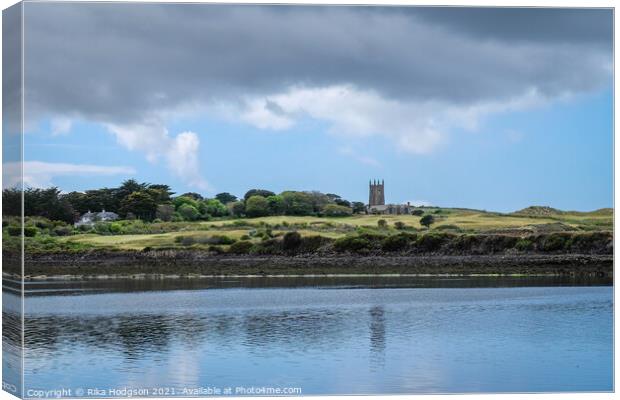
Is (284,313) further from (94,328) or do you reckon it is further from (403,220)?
(403,220)

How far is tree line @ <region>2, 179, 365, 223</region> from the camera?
23.6m

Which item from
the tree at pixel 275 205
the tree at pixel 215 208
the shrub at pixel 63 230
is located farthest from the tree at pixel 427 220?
the shrub at pixel 63 230

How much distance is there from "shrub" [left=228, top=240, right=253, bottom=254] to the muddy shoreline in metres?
0.34

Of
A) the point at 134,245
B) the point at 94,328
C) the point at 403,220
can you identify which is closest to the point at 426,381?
the point at 94,328

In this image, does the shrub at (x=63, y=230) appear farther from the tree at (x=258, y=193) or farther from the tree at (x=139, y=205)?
the tree at (x=258, y=193)

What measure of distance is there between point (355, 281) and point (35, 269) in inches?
542

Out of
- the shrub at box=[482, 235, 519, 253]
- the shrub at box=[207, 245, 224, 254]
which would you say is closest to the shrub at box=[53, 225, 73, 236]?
the shrub at box=[207, 245, 224, 254]

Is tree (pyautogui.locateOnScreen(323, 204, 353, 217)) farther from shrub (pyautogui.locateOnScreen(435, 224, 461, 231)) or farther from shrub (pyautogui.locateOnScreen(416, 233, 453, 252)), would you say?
shrub (pyautogui.locateOnScreen(435, 224, 461, 231))

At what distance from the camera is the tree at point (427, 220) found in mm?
41750

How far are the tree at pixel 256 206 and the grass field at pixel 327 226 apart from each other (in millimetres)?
369

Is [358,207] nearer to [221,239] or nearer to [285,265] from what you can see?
[285,265]

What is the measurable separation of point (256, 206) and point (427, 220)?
7430 mm

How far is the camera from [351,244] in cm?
4556

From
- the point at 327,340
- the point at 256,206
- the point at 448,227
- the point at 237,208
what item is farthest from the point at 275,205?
the point at 327,340
